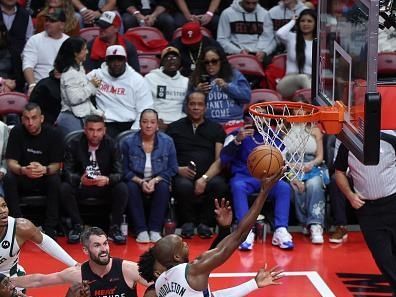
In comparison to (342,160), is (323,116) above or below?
above

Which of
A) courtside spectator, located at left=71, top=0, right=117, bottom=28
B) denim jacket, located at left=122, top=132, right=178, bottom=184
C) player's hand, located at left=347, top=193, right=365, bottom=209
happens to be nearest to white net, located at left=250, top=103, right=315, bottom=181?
player's hand, located at left=347, top=193, right=365, bottom=209

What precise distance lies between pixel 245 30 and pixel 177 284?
6538mm

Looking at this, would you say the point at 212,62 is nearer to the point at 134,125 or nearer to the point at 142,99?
the point at 142,99

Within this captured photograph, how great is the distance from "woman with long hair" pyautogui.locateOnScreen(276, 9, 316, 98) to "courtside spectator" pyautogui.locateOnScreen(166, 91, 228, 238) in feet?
3.98

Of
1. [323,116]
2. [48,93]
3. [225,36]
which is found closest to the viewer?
[323,116]

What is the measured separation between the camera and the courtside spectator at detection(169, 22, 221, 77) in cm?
1138

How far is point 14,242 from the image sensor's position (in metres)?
7.60

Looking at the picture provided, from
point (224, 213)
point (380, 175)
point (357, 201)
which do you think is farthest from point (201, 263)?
point (380, 175)

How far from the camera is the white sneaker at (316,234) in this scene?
10.2 m

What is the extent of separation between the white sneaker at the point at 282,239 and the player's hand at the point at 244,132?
40.0 inches

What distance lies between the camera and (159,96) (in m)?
11.0

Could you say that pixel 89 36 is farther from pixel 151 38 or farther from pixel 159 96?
pixel 159 96

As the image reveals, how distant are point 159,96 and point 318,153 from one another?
191 cm

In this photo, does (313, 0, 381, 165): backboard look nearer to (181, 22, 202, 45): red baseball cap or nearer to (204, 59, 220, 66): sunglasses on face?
(204, 59, 220, 66): sunglasses on face
